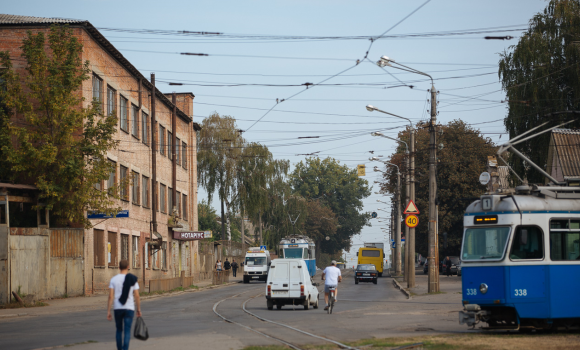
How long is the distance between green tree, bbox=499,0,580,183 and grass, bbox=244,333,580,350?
2337 cm

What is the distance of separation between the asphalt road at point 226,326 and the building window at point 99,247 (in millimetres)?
11187

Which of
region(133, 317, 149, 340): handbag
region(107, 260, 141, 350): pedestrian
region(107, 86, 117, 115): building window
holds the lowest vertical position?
region(133, 317, 149, 340): handbag

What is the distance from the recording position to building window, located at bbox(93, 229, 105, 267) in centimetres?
3669

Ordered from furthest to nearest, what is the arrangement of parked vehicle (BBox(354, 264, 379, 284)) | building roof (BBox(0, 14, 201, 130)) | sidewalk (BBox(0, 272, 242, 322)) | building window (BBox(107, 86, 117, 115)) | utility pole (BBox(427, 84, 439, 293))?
1. parked vehicle (BBox(354, 264, 379, 284))
2. building window (BBox(107, 86, 117, 115))
3. building roof (BBox(0, 14, 201, 130))
4. utility pole (BBox(427, 84, 439, 293))
5. sidewalk (BBox(0, 272, 242, 322))

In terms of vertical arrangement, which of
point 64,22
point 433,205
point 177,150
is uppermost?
point 64,22

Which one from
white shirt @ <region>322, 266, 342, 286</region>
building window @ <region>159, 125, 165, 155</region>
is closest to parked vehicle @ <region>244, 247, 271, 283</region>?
building window @ <region>159, 125, 165, 155</region>

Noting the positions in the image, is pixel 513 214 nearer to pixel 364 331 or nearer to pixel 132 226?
pixel 364 331

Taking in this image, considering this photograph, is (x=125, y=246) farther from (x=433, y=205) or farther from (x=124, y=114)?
(x=433, y=205)

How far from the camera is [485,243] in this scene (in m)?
15.6

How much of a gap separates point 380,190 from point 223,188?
15002 mm

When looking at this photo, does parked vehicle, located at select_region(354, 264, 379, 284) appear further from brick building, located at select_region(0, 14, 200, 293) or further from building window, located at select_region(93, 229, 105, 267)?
building window, located at select_region(93, 229, 105, 267)

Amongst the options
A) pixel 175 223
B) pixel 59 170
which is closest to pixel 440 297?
pixel 59 170

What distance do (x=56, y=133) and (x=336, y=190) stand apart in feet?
304

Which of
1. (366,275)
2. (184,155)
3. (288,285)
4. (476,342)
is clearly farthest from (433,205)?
(184,155)
